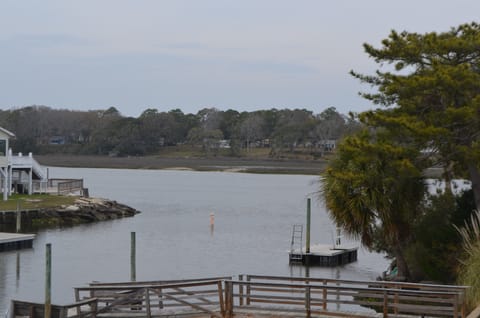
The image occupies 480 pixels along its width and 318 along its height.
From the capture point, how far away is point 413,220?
30.6m

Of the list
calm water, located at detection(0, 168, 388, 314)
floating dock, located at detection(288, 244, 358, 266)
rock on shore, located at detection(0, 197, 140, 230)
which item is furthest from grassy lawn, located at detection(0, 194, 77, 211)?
floating dock, located at detection(288, 244, 358, 266)

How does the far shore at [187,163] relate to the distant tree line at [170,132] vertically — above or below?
below

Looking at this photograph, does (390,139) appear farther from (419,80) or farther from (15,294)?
(15,294)

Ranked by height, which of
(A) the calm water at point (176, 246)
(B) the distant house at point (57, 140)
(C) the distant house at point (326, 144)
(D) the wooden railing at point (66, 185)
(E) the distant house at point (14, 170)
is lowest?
(A) the calm water at point (176, 246)

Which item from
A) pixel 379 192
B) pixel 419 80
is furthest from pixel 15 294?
pixel 419 80

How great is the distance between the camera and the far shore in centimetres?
16062

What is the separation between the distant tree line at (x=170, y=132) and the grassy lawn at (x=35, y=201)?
101351 mm

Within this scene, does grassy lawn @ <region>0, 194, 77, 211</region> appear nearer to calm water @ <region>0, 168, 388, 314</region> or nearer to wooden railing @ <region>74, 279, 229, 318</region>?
calm water @ <region>0, 168, 388, 314</region>

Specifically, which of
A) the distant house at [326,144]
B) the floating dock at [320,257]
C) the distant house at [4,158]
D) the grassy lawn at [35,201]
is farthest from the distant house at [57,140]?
the floating dock at [320,257]

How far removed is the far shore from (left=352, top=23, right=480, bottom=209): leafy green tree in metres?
125

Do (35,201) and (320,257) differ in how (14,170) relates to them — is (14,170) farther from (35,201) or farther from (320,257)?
(320,257)

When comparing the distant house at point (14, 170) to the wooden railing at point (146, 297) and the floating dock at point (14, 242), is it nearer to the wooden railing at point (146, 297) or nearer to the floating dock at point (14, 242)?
the floating dock at point (14, 242)

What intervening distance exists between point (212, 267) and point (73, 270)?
21.8 feet

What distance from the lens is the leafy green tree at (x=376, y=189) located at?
94.6ft
